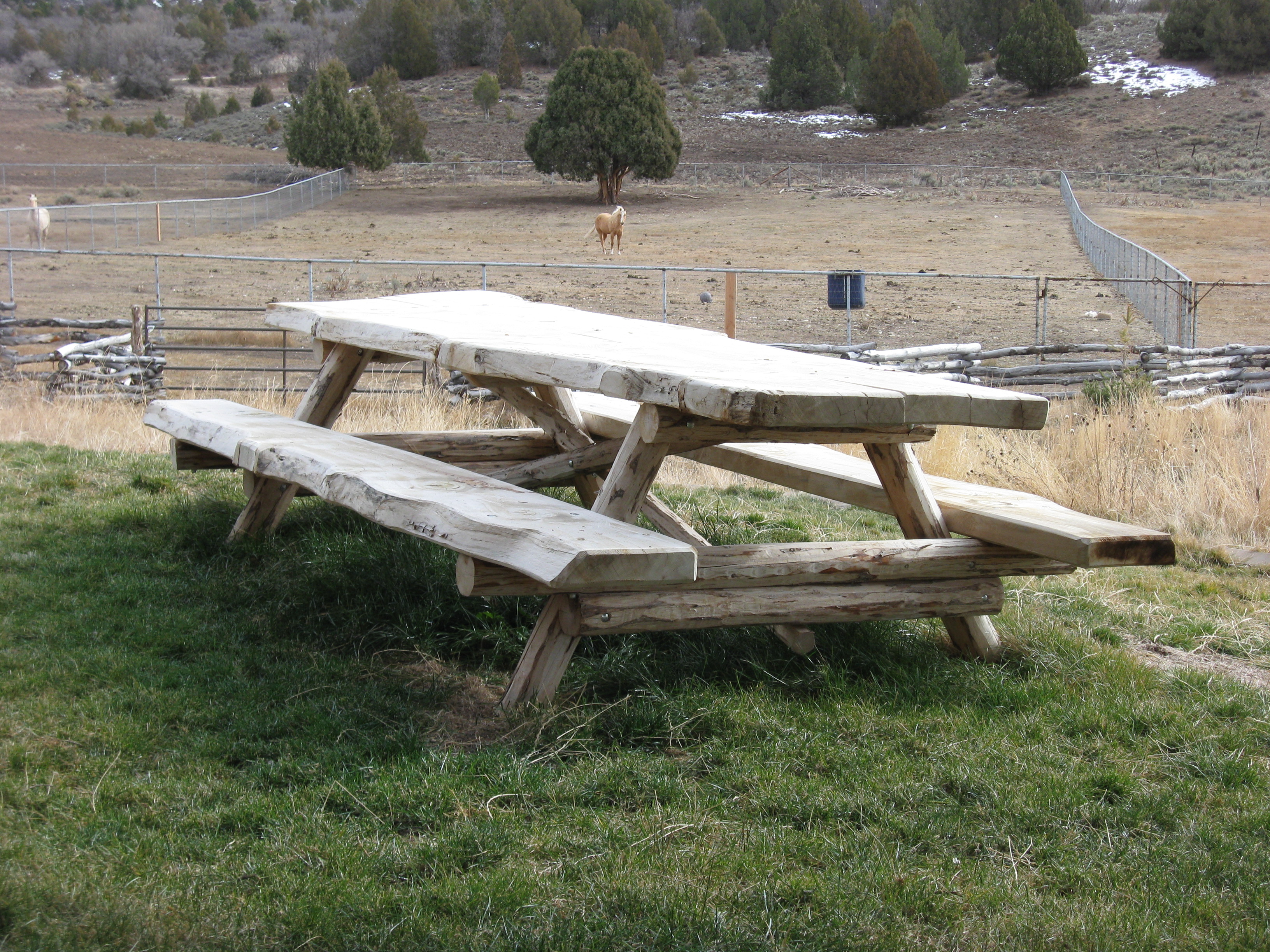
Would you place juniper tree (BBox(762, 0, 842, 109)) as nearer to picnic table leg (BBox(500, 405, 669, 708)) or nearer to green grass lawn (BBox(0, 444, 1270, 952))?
green grass lawn (BBox(0, 444, 1270, 952))

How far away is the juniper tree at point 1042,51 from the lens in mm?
61656

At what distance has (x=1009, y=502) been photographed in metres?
4.11

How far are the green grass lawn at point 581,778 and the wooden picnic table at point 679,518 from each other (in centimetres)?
27

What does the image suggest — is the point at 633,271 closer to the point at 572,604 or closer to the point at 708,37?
the point at 572,604

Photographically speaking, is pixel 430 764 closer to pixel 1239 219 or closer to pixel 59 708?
pixel 59 708

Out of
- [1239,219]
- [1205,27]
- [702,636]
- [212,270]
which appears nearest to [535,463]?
[702,636]

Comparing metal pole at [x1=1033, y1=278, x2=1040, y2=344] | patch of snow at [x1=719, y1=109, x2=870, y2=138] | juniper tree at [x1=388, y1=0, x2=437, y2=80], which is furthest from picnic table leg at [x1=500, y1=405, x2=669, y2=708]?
juniper tree at [x1=388, y1=0, x2=437, y2=80]

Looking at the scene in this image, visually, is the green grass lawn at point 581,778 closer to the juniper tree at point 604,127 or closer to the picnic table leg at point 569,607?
the picnic table leg at point 569,607

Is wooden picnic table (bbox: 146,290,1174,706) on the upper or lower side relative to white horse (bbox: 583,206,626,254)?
lower

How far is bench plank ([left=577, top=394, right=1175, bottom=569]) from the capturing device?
3.50 metres

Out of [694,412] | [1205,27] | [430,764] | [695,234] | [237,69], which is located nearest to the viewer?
[430,764]

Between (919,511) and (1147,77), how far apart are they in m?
68.4

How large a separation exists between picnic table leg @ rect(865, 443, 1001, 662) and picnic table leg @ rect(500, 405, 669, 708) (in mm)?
799

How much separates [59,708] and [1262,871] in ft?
10.0
